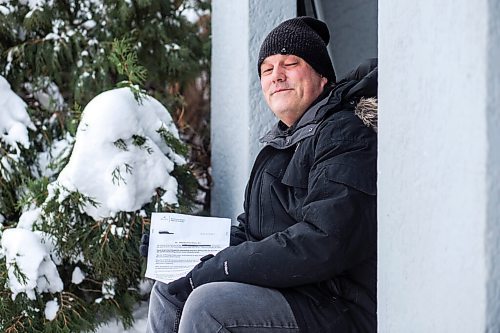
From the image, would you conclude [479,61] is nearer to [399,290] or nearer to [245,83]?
[399,290]

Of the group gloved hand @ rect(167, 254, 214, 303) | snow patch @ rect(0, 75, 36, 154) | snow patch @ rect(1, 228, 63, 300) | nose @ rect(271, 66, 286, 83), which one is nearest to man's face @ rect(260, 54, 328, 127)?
nose @ rect(271, 66, 286, 83)

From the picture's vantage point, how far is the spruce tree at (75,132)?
10.4ft

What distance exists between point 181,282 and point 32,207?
4.03ft

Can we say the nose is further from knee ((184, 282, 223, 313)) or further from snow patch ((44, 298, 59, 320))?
snow patch ((44, 298, 59, 320))

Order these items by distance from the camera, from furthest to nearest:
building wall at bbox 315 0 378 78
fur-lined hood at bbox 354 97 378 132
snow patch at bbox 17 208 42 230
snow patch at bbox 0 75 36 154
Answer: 1. building wall at bbox 315 0 378 78
2. snow patch at bbox 0 75 36 154
3. snow patch at bbox 17 208 42 230
4. fur-lined hood at bbox 354 97 378 132

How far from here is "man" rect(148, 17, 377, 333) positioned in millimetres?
2033

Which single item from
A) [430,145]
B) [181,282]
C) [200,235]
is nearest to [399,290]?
[430,145]

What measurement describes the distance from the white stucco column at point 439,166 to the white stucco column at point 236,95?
1.49m

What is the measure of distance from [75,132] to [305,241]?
5.59 ft

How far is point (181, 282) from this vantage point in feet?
7.55

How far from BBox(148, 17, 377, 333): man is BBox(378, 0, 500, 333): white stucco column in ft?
0.76

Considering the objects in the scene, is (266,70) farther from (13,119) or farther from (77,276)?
(13,119)

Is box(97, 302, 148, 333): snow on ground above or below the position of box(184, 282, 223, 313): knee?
below

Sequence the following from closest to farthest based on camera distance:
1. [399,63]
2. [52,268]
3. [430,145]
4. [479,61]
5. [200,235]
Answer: [479,61], [430,145], [399,63], [200,235], [52,268]
